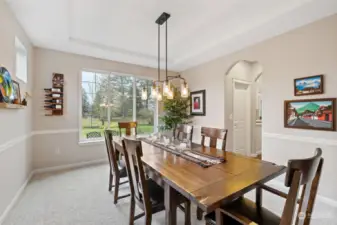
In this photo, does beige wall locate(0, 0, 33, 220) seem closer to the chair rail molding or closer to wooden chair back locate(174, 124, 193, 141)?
wooden chair back locate(174, 124, 193, 141)

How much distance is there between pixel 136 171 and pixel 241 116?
395 cm

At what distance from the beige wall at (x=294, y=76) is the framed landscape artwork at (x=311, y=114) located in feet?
0.28

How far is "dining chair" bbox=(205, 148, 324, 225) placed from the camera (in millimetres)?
949

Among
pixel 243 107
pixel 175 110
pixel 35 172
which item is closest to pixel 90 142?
pixel 35 172

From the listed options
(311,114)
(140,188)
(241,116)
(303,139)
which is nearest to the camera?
(140,188)

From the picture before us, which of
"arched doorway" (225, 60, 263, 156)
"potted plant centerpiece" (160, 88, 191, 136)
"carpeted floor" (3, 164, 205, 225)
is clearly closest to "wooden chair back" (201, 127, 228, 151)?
"carpeted floor" (3, 164, 205, 225)

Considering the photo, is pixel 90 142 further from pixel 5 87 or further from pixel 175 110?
pixel 5 87

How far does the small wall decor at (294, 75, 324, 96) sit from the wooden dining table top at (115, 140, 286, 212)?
161 cm

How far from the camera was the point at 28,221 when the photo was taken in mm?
2107

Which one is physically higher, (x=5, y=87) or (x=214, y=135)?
(x=5, y=87)

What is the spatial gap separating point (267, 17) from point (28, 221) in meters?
4.17

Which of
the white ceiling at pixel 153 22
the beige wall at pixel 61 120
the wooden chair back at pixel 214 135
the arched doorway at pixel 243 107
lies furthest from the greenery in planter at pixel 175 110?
the wooden chair back at pixel 214 135

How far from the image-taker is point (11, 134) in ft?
7.83

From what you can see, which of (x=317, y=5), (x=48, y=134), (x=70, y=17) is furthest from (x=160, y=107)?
(x=317, y=5)
